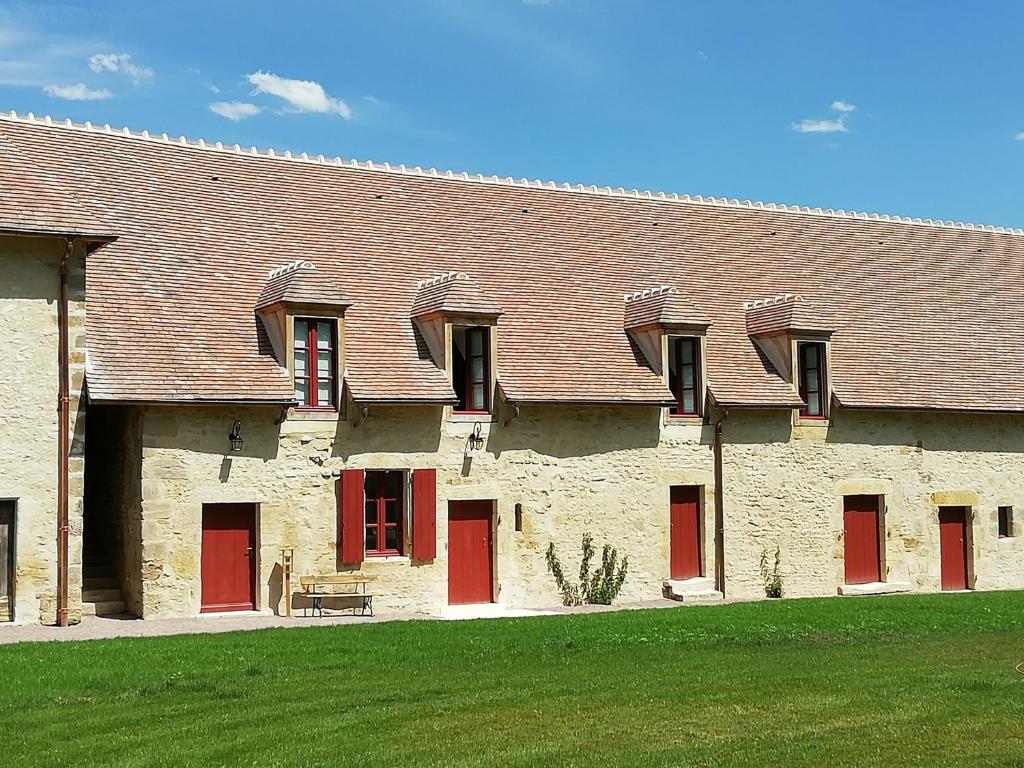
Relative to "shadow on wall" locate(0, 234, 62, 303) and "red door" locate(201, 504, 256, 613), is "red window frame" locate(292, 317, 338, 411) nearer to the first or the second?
"red door" locate(201, 504, 256, 613)

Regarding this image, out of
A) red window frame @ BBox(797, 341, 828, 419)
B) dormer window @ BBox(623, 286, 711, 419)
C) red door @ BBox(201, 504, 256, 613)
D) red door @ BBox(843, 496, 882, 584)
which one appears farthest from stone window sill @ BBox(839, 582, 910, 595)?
A: red door @ BBox(201, 504, 256, 613)

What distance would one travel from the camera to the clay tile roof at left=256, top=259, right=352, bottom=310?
19.9m

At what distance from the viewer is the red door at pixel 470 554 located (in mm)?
21234

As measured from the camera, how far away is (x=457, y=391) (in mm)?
21688

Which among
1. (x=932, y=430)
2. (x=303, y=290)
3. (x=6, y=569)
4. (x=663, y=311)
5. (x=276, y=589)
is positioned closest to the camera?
(x=6, y=569)

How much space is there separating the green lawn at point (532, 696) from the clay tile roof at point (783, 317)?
312 inches

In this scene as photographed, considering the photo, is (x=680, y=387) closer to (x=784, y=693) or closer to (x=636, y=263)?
(x=636, y=263)

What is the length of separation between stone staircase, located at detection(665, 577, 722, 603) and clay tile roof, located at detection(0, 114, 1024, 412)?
340cm

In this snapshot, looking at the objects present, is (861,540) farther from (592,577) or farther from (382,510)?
(382,510)

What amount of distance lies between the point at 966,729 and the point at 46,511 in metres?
13.0

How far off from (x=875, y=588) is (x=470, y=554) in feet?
27.2

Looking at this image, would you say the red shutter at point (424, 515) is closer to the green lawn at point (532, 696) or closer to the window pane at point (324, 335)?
the window pane at point (324, 335)

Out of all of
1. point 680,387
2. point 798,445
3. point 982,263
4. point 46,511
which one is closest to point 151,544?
point 46,511

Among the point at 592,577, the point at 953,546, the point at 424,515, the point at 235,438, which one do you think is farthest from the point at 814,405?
the point at 235,438
